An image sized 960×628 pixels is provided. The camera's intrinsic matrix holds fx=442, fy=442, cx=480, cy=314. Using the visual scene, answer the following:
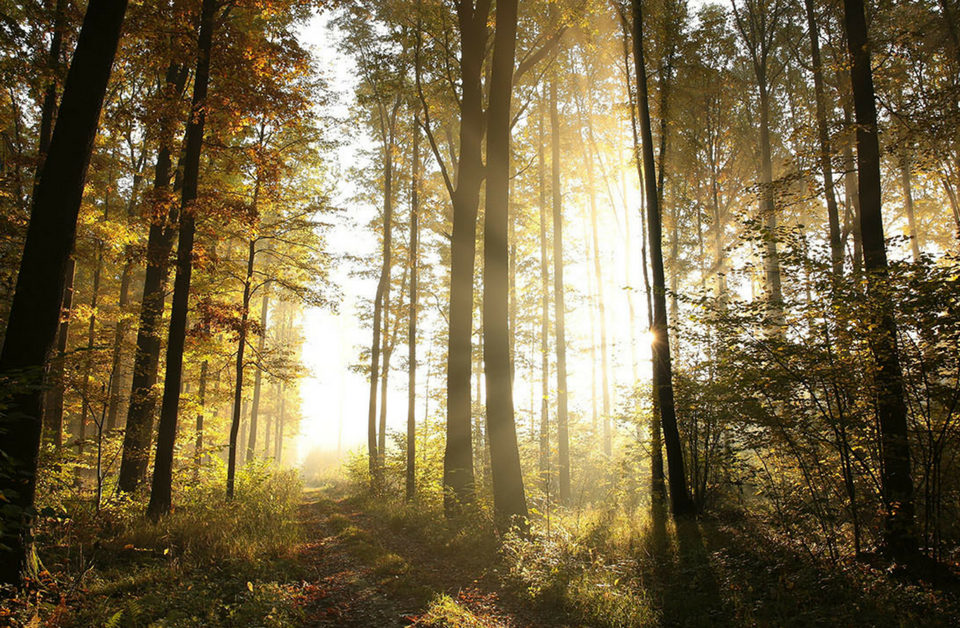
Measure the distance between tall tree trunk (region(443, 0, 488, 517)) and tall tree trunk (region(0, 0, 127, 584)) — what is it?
22.2 feet

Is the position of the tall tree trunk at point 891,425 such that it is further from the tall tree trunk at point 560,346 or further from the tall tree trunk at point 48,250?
the tall tree trunk at point 560,346

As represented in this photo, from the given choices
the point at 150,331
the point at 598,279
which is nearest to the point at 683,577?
the point at 150,331

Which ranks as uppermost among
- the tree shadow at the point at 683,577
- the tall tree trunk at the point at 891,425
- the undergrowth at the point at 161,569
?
the tall tree trunk at the point at 891,425

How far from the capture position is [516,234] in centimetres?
2084

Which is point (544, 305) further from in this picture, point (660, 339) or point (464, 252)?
point (660, 339)

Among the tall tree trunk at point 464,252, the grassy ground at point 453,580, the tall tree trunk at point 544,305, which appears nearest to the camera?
the grassy ground at point 453,580

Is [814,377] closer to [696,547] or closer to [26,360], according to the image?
[696,547]

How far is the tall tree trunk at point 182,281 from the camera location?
27.8 feet

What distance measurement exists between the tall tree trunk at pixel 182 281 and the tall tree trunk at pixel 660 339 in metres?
9.36

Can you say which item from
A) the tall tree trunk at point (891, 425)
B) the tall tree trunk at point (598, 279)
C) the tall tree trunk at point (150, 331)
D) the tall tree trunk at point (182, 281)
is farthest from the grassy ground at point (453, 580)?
the tall tree trunk at point (598, 279)

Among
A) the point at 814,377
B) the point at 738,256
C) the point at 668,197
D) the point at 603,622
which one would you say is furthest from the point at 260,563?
the point at 738,256

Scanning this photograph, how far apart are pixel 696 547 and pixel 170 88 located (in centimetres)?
1259

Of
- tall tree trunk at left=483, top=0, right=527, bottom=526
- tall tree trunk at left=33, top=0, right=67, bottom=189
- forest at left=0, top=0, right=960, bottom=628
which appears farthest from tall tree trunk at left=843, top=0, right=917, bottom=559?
tall tree trunk at left=33, top=0, right=67, bottom=189

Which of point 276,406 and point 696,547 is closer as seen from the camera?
point 696,547
